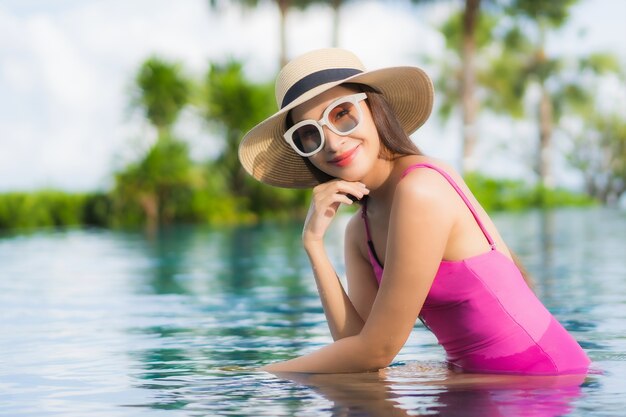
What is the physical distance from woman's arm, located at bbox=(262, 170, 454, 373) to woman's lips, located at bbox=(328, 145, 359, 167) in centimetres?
22

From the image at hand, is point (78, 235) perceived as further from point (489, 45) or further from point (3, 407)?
point (489, 45)

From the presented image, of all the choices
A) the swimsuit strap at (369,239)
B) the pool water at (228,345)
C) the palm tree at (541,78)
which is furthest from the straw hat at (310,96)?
the palm tree at (541,78)

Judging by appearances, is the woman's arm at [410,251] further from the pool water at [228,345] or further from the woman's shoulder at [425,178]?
the pool water at [228,345]

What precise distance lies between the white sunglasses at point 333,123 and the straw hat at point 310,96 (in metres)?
0.06

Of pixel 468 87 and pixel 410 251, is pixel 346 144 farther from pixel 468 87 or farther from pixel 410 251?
pixel 468 87

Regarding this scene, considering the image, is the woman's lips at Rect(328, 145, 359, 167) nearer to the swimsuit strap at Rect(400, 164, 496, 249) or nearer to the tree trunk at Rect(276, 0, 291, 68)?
the swimsuit strap at Rect(400, 164, 496, 249)

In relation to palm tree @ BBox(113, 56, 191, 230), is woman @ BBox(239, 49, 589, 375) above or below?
below

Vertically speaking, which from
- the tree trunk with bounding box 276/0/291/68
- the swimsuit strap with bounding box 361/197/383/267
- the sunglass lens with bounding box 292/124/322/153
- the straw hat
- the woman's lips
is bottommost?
the swimsuit strap with bounding box 361/197/383/267

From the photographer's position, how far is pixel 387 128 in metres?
3.83

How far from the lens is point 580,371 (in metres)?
4.09

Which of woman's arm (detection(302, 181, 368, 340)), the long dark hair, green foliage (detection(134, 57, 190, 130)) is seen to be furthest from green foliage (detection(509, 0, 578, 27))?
the long dark hair

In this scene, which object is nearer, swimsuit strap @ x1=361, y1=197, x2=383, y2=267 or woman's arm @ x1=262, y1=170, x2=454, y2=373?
woman's arm @ x1=262, y1=170, x2=454, y2=373

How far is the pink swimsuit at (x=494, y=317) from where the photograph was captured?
3.79m

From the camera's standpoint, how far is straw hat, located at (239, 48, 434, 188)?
381 centimetres
